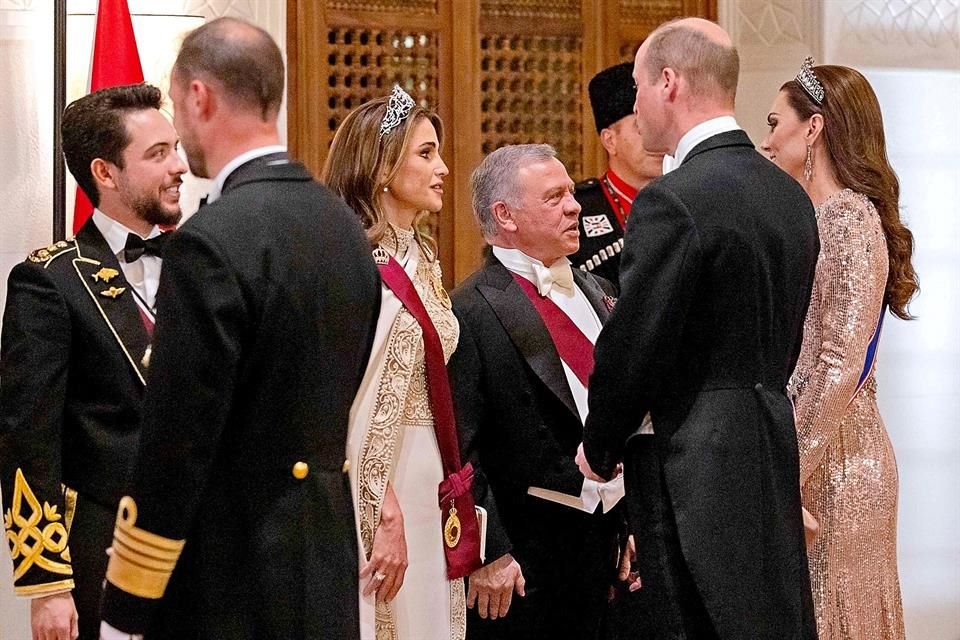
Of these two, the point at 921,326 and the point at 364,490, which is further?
the point at 921,326

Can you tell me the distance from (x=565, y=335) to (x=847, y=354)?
2.07 feet

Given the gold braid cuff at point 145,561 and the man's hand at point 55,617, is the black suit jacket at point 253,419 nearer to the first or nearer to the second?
the gold braid cuff at point 145,561

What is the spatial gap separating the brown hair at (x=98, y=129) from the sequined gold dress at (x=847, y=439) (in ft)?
4.96

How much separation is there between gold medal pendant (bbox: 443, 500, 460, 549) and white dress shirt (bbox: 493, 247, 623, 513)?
10.9 inches

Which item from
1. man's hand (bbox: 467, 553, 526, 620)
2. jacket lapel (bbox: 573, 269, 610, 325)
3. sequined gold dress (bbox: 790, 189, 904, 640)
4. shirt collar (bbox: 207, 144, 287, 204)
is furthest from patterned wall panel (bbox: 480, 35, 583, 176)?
shirt collar (bbox: 207, 144, 287, 204)

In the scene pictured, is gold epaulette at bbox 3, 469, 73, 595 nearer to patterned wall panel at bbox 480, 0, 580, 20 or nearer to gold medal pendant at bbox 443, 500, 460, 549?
gold medal pendant at bbox 443, 500, 460, 549

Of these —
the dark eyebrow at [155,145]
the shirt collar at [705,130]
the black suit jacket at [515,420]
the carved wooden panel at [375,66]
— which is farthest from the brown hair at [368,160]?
the carved wooden panel at [375,66]

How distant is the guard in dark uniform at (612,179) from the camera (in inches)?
163

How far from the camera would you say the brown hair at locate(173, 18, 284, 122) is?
1972 millimetres

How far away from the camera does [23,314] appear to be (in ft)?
8.21

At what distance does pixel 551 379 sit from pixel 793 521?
2.44ft

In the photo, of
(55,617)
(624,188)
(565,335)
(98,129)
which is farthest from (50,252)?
(624,188)

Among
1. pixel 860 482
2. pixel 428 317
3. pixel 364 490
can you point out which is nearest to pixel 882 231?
pixel 860 482

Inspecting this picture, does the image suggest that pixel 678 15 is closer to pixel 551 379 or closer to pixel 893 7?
pixel 893 7
